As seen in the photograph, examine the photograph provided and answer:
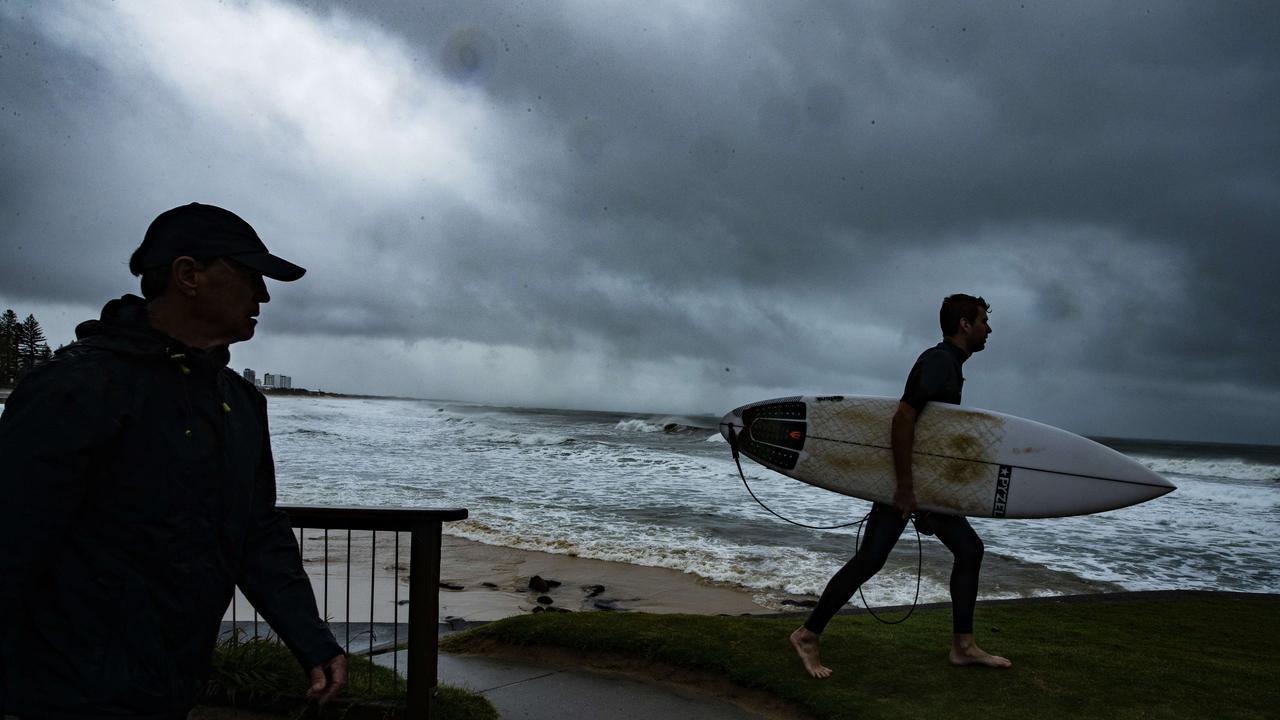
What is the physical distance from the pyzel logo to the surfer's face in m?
1.02

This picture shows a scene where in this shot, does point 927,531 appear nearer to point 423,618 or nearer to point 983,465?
point 983,465

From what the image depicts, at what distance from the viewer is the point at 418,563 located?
3.17 meters

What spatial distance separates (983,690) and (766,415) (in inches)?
90.4

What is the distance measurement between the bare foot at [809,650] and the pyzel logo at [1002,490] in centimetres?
143

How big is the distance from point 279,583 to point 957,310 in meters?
3.56

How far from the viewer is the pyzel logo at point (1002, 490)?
14.8 feet

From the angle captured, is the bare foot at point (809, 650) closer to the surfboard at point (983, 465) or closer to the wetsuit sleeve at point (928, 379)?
the surfboard at point (983, 465)

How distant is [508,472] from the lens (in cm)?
1867

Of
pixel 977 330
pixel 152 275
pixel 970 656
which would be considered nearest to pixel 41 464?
pixel 152 275

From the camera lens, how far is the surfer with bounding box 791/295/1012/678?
12.8ft

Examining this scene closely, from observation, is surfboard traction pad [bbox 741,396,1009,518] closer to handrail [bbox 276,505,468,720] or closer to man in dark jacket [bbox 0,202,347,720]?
handrail [bbox 276,505,468,720]

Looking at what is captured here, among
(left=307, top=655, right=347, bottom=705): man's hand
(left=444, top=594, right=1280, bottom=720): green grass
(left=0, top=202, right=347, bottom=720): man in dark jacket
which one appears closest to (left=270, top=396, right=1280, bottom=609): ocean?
(left=444, top=594, right=1280, bottom=720): green grass

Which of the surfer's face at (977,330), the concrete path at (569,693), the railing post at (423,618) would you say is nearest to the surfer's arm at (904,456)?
the surfer's face at (977,330)

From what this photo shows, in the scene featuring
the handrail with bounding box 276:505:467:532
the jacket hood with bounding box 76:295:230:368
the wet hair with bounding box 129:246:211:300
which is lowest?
the handrail with bounding box 276:505:467:532
